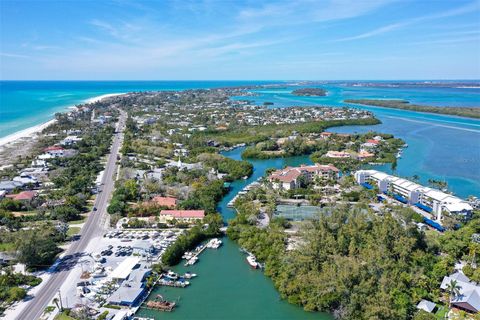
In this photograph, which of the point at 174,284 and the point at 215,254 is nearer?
the point at 174,284

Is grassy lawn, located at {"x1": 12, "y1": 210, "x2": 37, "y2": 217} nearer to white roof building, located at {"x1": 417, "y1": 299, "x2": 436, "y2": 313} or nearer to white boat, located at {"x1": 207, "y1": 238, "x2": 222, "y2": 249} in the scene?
white boat, located at {"x1": 207, "y1": 238, "x2": 222, "y2": 249}

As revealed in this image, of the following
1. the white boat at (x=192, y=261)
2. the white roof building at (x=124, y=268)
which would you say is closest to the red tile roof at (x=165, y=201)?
the white boat at (x=192, y=261)

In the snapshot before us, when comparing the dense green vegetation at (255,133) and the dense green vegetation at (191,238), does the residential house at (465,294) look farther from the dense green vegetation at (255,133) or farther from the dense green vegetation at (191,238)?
the dense green vegetation at (255,133)

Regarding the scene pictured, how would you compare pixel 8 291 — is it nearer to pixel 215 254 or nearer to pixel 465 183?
pixel 215 254

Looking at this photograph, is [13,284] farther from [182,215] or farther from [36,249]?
[182,215]

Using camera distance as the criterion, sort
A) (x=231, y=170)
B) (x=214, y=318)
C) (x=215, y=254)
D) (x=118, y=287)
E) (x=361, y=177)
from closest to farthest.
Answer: (x=214, y=318)
(x=118, y=287)
(x=215, y=254)
(x=361, y=177)
(x=231, y=170)

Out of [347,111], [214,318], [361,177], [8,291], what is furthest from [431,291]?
[347,111]
